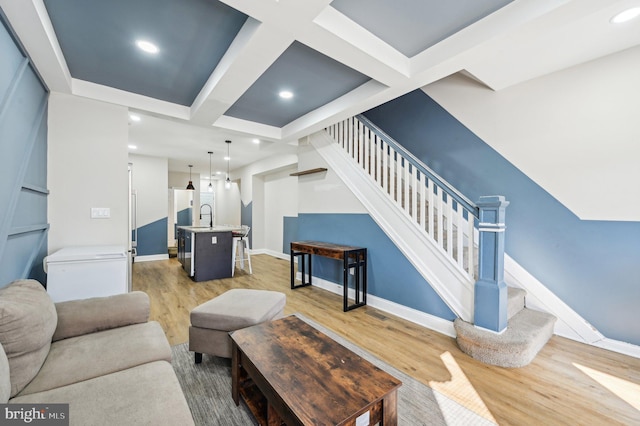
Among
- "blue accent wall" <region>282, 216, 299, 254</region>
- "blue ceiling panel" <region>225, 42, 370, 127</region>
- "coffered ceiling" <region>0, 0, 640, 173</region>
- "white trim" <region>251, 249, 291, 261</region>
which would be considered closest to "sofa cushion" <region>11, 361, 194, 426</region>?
"coffered ceiling" <region>0, 0, 640, 173</region>

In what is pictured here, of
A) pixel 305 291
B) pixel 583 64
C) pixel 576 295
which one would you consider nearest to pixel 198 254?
pixel 305 291

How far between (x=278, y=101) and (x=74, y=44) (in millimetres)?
1982

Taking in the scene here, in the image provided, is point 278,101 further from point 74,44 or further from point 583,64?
point 583,64

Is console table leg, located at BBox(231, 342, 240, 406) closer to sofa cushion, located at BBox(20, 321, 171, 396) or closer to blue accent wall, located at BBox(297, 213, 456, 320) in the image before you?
sofa cushion, located at BBox(20, 321, 171, 396)

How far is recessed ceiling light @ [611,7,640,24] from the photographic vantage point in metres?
1.84

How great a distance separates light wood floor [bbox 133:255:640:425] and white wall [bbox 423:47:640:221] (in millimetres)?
1318

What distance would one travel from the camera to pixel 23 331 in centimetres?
120

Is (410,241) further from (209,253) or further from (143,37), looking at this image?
(209,253)

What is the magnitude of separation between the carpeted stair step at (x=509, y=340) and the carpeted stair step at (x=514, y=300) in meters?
0.08

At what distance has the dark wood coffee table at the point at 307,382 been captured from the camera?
1078mm

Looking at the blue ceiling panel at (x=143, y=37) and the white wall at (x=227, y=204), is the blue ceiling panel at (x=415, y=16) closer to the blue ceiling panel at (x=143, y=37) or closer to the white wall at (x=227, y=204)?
the blue ceiling panel at (x=143, y=37)

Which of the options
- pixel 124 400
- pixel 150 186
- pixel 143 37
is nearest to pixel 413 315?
pixel 124 400

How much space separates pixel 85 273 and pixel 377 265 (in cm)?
308

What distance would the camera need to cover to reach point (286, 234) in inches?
Answer: 271
